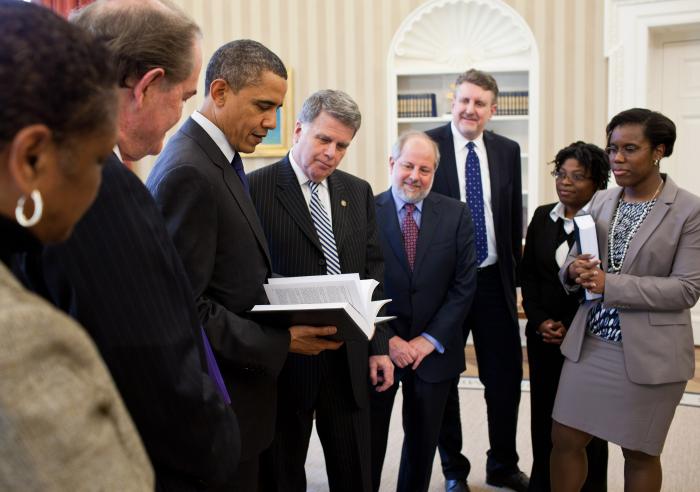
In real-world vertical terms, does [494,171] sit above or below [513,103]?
below

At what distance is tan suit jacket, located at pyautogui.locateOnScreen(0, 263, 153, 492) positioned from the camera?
552 millimetres

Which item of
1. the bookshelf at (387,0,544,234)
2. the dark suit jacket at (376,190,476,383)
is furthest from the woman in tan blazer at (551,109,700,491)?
the bookshelf at (387,0,544,234)

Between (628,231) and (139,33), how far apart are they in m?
1.87

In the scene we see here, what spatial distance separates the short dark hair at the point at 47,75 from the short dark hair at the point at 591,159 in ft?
8.49

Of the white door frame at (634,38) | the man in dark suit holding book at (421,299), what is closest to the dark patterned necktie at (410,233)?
the man in dark suit holding book at (421,299)

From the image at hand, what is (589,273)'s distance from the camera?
2.44 meters

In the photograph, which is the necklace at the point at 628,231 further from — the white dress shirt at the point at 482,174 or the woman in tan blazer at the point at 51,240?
the woman in tan blazer at the point at 51,240

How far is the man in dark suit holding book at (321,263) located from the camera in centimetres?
231

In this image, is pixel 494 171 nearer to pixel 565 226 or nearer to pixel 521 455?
pixel 565 226

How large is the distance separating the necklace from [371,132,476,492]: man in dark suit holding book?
1.99ft

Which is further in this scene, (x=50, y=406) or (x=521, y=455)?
(x=521, y=455)

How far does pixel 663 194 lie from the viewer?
2428 millimetres

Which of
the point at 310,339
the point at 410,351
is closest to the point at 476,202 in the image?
the point at 410,351

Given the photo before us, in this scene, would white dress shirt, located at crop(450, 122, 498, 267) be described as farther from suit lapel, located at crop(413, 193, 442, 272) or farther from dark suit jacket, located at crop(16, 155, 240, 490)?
dark suit jacket, located at crop(16, 155, 240, 490)
